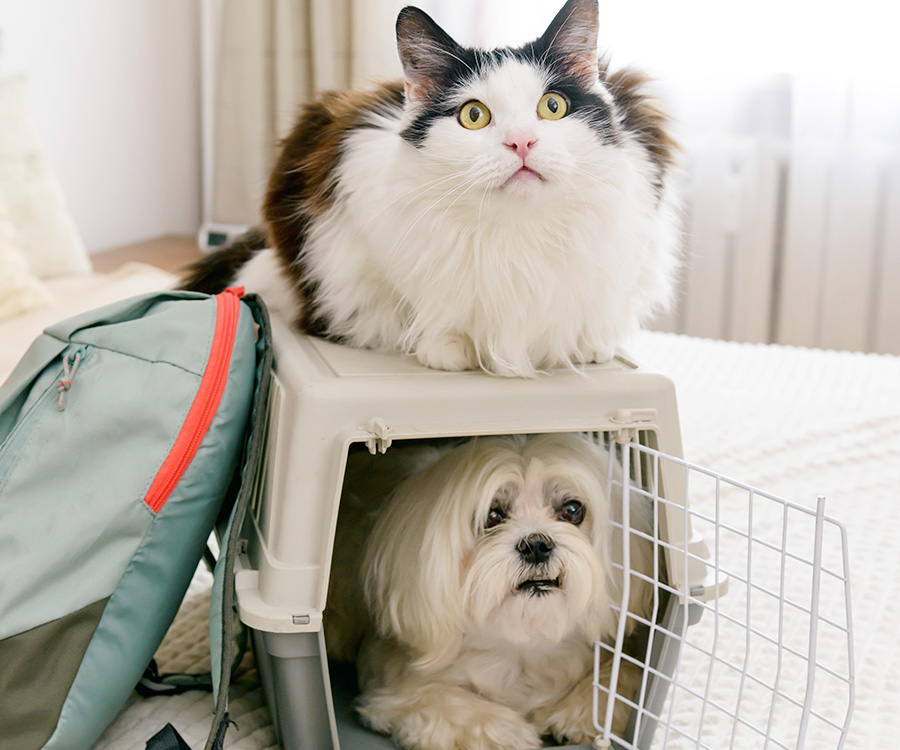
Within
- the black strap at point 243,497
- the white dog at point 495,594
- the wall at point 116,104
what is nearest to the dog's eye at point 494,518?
the white dog at point 495,594

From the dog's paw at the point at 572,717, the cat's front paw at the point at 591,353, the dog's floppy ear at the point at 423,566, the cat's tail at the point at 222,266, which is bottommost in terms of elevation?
the dog's paw at the point at 572,717

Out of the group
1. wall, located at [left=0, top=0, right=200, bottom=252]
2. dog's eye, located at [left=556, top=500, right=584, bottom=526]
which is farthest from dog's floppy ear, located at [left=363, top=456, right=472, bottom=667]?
wall, located at [left=0, top=0, right=200, bottom=252]

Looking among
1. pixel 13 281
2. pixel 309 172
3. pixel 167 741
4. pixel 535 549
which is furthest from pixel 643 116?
pixel 13 281

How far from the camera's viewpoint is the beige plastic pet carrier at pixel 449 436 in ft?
2.83

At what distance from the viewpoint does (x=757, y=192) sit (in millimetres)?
2561

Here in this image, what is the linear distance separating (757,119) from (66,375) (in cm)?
211

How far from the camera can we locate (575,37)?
90 cm

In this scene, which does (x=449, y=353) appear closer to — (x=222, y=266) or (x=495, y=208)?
(x=495, y=208)

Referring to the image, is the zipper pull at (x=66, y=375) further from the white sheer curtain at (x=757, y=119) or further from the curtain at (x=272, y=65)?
the curtain at (x=272, y=65)

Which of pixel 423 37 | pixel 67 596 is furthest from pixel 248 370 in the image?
pixel 423 37

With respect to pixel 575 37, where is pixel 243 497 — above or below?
below

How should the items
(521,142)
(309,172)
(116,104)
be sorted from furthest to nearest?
(116,104) < (309,172) < (521,142)

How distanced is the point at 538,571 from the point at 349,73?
2253mm

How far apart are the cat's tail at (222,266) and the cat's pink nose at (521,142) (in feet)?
1.84
